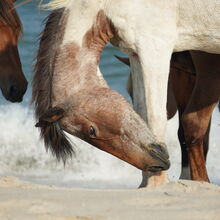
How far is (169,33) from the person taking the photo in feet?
18.2

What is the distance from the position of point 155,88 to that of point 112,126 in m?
0.50

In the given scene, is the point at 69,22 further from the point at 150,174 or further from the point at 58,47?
the point at 150,174

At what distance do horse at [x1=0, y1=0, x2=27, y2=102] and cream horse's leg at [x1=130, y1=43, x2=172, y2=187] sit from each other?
1.85 metres

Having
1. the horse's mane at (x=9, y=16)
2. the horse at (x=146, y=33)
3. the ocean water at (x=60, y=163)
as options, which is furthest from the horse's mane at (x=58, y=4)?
the ocean water at (x=60, y=163)

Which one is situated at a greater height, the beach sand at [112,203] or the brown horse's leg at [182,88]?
the beach sand at [112,203]

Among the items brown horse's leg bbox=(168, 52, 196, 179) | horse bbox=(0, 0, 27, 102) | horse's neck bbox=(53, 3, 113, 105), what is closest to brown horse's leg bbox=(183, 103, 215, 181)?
brown horse's leg bbox=(168, 52, 196, 179)

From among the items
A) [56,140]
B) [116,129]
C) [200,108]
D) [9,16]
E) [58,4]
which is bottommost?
[9,16]

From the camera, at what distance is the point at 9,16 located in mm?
7352

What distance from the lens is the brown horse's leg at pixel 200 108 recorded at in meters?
6.29

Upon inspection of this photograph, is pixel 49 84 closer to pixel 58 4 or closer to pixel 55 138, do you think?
pixel 55 138

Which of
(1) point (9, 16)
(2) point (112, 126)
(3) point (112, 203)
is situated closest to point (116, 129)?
(2) point (112, 126)

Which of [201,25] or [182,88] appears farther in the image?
[182,88]

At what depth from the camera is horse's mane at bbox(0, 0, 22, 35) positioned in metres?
7.28

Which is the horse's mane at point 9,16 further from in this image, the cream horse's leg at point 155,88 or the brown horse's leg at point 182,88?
the cream horse's leg at point 155,88
